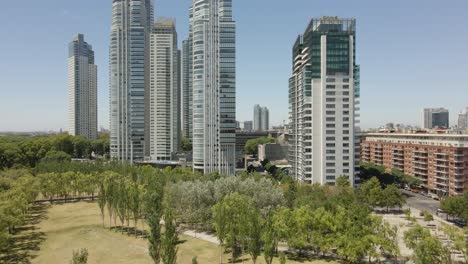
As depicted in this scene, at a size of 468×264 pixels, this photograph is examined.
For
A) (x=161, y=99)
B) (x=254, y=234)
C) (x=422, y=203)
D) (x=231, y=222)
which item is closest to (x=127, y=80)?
(x=161, y=99)

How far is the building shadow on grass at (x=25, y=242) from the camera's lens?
5613cm

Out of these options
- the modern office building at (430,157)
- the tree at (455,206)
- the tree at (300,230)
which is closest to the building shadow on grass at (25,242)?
the tree at (300,230)

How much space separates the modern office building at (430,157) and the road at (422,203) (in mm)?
4306

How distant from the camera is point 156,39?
581ft

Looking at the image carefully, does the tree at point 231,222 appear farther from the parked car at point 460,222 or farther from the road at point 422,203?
the road at point 422,203

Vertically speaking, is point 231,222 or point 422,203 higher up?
point 231,222

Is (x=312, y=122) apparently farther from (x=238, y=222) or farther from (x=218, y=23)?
(x=238, y=222)

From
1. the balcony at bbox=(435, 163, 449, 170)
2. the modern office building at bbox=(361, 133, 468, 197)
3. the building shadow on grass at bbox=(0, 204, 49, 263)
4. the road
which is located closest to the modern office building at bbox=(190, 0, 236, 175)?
the road

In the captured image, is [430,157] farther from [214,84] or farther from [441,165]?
[214,84]

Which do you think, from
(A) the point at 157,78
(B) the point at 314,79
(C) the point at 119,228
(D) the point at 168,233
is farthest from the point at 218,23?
(D) the point at 168,233

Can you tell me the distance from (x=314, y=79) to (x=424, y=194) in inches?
2022

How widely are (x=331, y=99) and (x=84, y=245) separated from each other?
236 ft

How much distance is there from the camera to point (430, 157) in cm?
11806

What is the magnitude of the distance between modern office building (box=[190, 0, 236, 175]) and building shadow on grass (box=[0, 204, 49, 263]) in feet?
189
